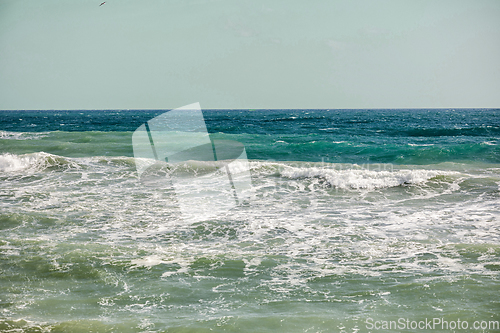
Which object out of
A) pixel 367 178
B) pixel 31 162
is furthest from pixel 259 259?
pixel 31 162

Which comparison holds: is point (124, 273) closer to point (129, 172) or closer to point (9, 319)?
point (9, 319)

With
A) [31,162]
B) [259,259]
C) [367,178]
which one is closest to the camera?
[259,259]

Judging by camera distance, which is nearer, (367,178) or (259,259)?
(259,259)

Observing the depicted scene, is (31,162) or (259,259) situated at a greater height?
(31,162)

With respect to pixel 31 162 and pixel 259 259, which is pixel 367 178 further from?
pixel 31 162

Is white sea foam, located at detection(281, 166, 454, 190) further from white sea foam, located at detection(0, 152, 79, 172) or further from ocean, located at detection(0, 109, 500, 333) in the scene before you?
white sea foam, located at detection(0, 152, 79, 172)

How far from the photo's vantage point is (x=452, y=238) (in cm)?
709

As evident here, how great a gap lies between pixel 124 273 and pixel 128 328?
61.4 inches

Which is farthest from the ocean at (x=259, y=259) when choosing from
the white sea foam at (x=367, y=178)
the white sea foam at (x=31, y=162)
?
the white sea foam at (x=31, y=162)

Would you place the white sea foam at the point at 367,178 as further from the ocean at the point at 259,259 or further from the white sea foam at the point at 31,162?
the white sea foam at the point at 31,162

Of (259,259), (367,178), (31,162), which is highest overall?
(31,162)

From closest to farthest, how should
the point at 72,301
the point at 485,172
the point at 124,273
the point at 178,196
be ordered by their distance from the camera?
the point at 72,301
the point at 124,273
the point at 178,196
the point at 485,172

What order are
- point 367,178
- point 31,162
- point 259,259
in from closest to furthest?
point 259,259 < point 367,178 < point 31,162

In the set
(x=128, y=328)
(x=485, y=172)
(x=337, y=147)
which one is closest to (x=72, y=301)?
(x=128, y=328)
